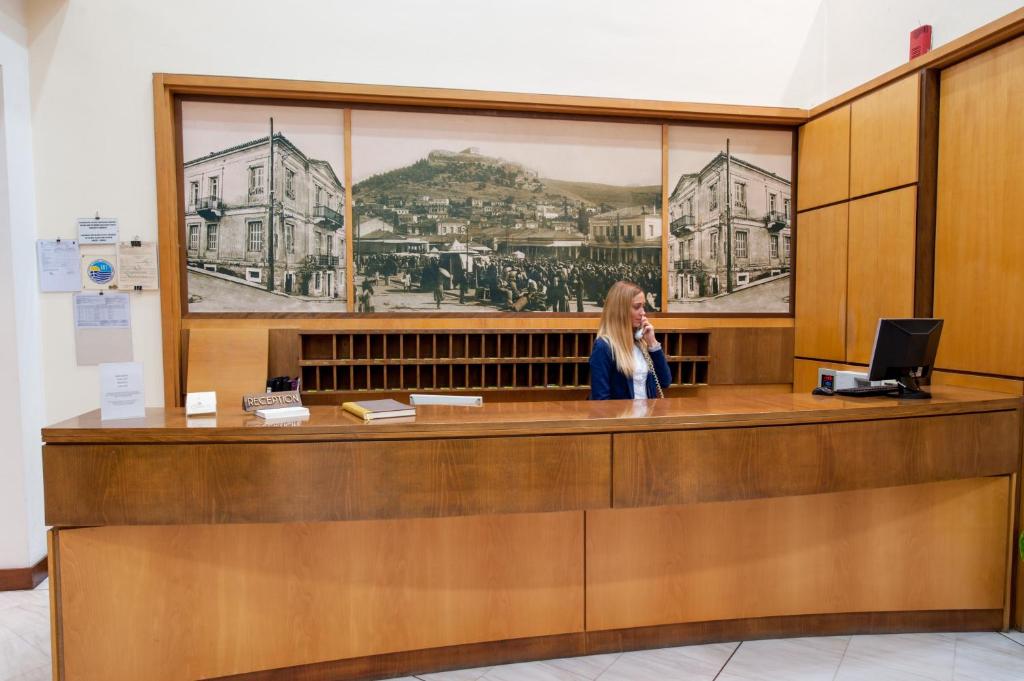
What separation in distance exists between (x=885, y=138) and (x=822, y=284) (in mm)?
1022

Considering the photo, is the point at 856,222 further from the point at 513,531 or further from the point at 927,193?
the point at 513,531

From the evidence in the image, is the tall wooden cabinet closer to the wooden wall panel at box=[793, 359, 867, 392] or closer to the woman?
the wooden wall panel at box=[793, 359, 867, 392]

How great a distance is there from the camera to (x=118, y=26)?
11.7 ft

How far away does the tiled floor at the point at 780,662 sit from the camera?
248 centimetres

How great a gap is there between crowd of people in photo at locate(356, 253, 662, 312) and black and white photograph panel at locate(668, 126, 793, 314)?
31cm

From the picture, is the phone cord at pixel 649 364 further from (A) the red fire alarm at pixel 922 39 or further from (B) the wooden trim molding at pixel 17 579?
(B) the wooden trim molding at pixel 17 579

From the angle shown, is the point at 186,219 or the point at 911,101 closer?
the point at 911,101

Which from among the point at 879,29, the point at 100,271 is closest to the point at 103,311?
the point at 100,271

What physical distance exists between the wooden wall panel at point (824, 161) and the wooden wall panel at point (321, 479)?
114 inches

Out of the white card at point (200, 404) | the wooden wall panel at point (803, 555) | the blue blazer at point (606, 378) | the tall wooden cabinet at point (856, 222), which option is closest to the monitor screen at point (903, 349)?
the wooden wall panel at point (803, 555)

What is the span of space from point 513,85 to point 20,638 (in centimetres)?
403

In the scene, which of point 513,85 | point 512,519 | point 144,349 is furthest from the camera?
point 513,85

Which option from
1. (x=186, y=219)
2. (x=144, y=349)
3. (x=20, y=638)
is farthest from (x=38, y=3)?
(x=20, y=638)

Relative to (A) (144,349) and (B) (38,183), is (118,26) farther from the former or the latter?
(A) (144,349)
